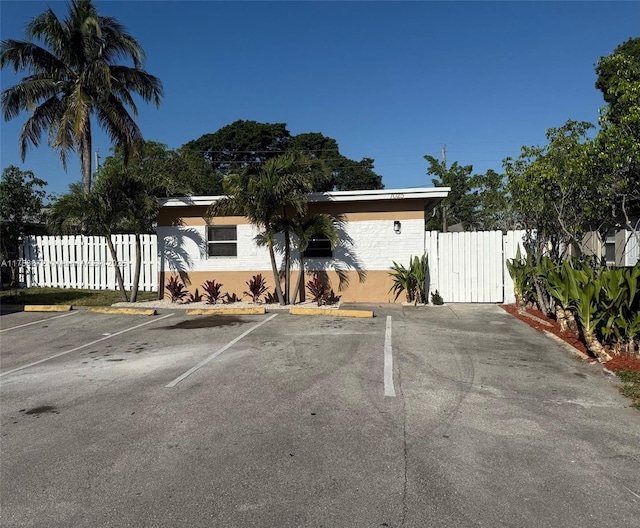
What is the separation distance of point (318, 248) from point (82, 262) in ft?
34.6

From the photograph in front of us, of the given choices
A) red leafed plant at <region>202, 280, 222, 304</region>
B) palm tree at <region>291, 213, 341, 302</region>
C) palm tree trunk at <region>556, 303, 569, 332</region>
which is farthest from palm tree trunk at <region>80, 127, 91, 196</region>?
palm tree trunk at <region>556, 303, 569, 332</region>

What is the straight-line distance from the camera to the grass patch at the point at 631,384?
5.53 m

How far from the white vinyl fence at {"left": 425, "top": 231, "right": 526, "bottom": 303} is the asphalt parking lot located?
17.7ft

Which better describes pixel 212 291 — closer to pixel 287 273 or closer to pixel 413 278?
pixel 287 273

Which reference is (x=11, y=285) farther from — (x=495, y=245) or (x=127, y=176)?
(x=495, y=245)

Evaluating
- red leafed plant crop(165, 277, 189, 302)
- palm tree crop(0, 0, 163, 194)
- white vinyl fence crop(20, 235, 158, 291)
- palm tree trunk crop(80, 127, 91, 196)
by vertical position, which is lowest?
red leafed plant crop(165, 277, 189, 302)

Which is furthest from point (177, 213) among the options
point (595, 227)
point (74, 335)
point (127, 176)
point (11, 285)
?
point (595, 227)

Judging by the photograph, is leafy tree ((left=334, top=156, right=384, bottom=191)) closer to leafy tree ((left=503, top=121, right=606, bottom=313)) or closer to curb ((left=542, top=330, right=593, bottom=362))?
leafy tree ((left=503, top=121, right=606, bottom=313))

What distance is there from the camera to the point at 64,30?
18656 mm

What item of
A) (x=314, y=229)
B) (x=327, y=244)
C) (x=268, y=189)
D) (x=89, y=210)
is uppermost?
(x=268, y=189)

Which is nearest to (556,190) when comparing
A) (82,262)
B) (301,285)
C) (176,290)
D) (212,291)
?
(301,285)

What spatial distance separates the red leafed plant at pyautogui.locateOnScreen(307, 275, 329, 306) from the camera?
43.3 feet

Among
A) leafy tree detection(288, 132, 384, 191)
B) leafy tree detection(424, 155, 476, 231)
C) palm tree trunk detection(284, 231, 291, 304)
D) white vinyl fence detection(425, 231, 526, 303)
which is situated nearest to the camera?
white vinyl fence detection(425, 231, 526, 303)

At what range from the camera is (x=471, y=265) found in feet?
45.0
